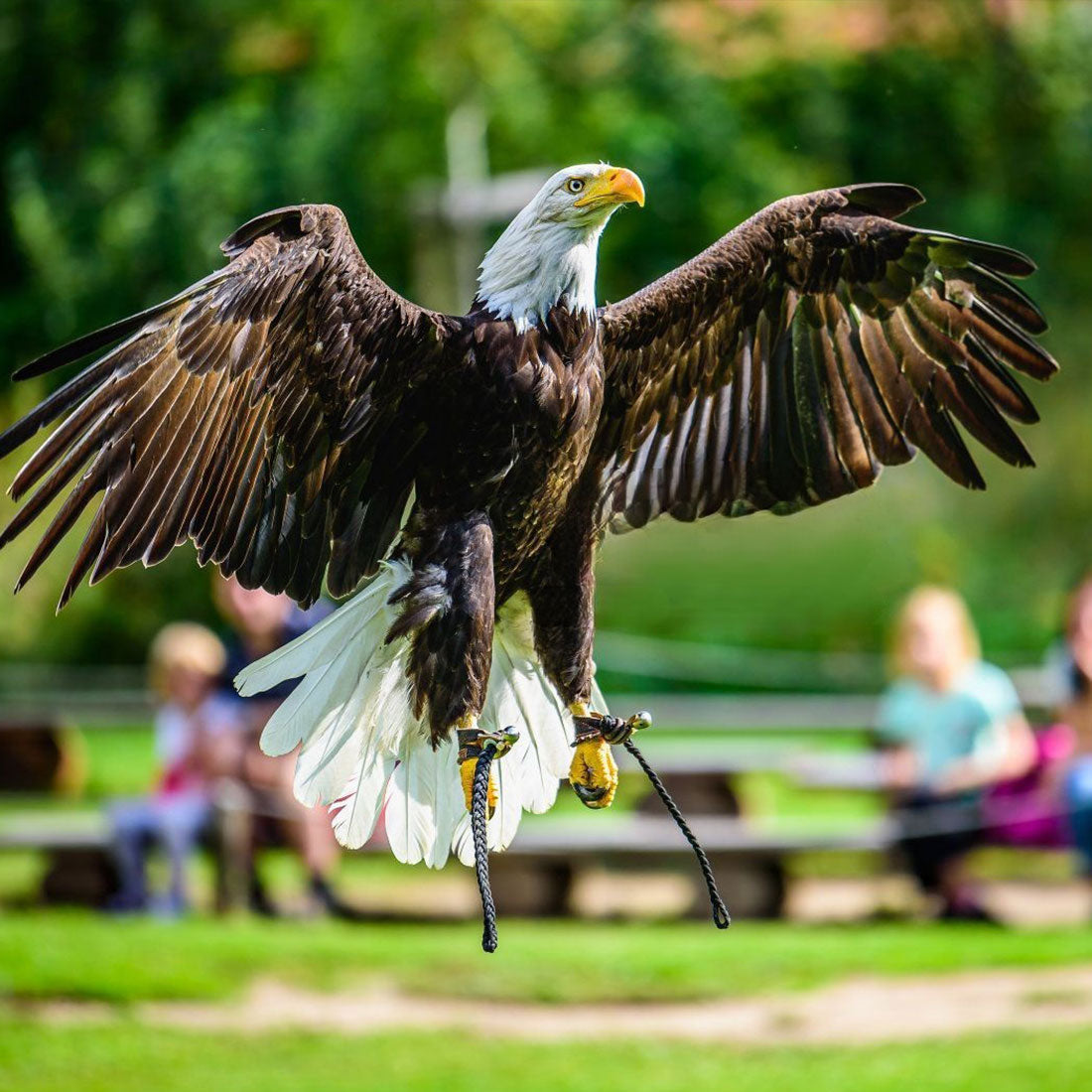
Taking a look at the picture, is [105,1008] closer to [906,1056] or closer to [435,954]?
[435,954]

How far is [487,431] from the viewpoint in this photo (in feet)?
10.7

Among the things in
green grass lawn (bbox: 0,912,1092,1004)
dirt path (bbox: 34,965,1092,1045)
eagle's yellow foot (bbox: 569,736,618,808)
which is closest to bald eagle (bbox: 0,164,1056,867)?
eagle's yellow foot (bbox: 569,736,618,808)

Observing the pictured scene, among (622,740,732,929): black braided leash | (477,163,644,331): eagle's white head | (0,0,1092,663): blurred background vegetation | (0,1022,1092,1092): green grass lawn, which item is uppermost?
(0,0,1092,663): blurred background vegetation

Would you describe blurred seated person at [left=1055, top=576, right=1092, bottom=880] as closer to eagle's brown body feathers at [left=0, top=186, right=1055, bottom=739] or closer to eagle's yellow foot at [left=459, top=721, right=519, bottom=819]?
eagle's brown body feathers at [left=0, top=186, right=1055, bottom=739]

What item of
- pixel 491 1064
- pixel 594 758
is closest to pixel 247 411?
pixel 594 758

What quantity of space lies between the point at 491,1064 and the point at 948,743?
7.95 feet

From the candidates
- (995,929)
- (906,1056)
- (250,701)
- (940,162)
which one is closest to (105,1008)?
(250,701)

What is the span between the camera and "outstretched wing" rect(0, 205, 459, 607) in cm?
309

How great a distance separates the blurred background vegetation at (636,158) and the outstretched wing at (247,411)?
14.4 ft

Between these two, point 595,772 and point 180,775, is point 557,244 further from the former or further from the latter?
point 180,775

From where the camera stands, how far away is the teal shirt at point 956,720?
25.7 feet

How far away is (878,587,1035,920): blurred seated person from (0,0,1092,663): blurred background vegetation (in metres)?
1.56

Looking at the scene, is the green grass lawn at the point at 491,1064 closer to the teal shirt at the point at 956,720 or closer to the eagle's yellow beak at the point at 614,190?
the teal shirt at the point at 956,720

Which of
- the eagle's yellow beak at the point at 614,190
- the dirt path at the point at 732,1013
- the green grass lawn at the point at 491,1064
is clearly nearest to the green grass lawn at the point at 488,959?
the dirt path at the point at 732,1013
